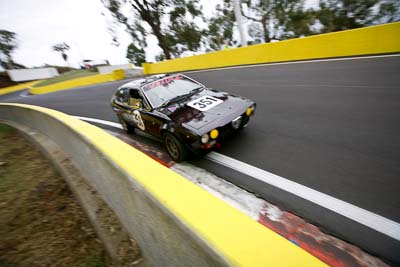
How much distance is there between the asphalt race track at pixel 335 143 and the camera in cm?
225

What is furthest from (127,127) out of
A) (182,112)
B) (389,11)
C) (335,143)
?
(389,11)

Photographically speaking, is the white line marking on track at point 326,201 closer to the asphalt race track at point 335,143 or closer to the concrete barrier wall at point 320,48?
the asphalt race track at point 335,143

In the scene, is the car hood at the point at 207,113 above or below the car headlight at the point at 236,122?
above

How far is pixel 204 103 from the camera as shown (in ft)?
12.7

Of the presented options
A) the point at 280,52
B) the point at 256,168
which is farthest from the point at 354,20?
the point at 256,168

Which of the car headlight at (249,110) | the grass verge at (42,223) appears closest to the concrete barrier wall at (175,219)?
the grass verge at (42,223)

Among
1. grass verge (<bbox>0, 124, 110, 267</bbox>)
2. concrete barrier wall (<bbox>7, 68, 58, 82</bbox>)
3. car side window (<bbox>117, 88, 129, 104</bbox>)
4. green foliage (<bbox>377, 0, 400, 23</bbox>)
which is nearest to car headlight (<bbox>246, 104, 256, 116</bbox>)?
car side window (<bbox>117, 88, 129, 104</bbox>)

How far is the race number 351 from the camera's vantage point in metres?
3.76

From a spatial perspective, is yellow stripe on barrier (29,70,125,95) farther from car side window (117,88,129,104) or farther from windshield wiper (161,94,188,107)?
windshield wiper (161,94,188,107)

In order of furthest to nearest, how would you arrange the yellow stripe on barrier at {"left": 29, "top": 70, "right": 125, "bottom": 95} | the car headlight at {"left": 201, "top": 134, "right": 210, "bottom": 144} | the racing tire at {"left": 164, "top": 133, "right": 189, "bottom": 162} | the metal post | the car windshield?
the yellow stripe on barrier at {"left": 29, "top": 70, "right": 125, "bottom": 95}, the metal post, the car windshield, the racing tire at {"left": 164, "top": 133, "right": 189, "bottom": 162}, the car headlight at {"left": 201, "top": 134, "right": 210, "bottom": 144}

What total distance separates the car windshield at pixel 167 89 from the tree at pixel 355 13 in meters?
22.3

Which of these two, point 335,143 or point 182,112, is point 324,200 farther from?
point 182,112

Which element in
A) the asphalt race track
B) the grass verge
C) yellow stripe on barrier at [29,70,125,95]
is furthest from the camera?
yellow stripe on barrier at [29,70,125,95]

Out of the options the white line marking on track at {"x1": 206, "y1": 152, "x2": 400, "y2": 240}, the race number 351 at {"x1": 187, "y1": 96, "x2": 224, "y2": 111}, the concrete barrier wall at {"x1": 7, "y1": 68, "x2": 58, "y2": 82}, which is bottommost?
the white line marking on track at {"x1": 206, "y1": 152, "x2": 400, "y2": 240}
